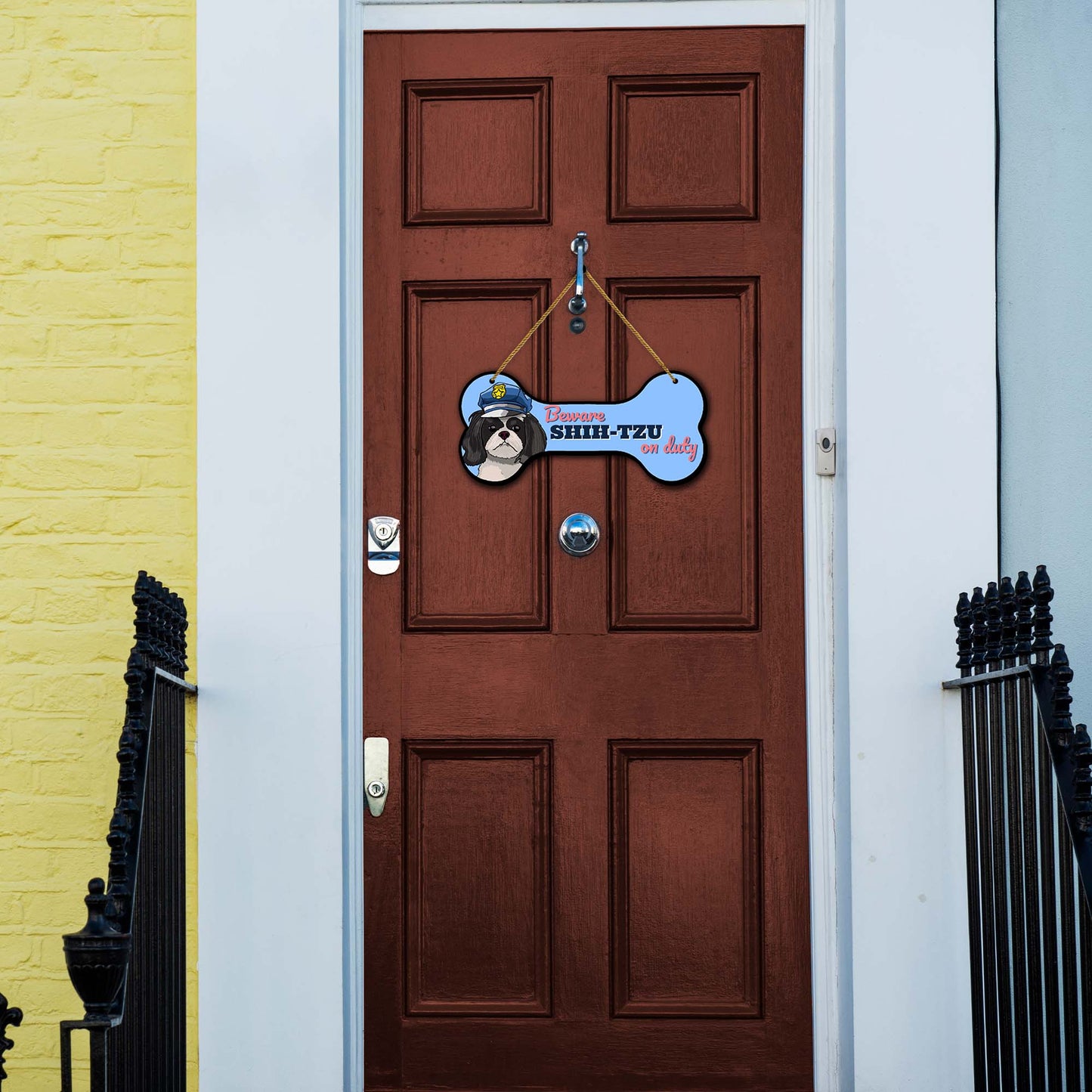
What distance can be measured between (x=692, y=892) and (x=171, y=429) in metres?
1.74

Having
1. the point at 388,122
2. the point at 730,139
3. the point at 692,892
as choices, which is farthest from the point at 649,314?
the point at 692,892

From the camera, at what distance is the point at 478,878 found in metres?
3.19

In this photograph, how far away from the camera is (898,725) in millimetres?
3029

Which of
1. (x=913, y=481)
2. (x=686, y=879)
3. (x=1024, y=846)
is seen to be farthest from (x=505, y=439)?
(x=1024, y=846)

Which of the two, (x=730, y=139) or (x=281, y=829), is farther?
(x=730, y=139)

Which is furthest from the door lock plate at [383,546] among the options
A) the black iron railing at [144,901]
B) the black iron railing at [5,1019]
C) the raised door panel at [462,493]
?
the black iron railing at [5,1019]

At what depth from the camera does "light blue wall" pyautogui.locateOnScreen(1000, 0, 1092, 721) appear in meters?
3.10

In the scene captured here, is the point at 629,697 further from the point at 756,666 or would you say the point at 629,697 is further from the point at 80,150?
the point at 80,150

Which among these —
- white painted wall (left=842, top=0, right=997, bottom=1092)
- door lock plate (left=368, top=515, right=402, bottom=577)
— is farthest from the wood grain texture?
door lock plate (left=368, top=515, right=402, bottom=577)

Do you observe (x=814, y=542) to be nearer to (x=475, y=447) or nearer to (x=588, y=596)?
(x=588, y=596)

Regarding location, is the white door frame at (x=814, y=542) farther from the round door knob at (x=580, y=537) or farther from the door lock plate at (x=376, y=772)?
the round door knob at (x=580, y=537)

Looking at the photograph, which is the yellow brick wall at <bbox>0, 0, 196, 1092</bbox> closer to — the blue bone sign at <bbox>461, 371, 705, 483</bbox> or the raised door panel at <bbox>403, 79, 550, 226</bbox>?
the raised door panel at <bbox>403, 79, 550, 226</bbox>

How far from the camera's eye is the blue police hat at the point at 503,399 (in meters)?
3.27

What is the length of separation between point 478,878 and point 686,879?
522mm
